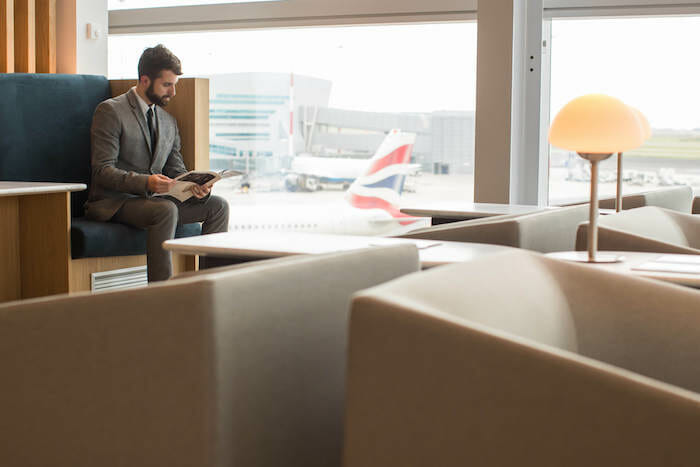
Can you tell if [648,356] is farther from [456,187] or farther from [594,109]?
[456,187]

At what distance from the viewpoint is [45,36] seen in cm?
524

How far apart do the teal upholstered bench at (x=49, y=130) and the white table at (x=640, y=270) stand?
2.80 metres

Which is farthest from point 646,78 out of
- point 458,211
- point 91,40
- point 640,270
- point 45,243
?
point 91,40

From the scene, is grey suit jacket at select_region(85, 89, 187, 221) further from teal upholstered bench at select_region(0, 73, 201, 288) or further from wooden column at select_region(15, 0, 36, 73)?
wooden column at select_region(15, 0, 36, 73)

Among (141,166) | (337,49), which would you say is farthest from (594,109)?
(337,49)

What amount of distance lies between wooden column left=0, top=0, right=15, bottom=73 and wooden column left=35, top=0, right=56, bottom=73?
28 centimetres

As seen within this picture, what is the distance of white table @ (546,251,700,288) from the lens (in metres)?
1.62

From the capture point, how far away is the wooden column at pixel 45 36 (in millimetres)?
5219

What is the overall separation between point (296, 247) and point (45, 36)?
12.9ft

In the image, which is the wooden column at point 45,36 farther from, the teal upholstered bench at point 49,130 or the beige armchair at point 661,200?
the beige armchair at point 661,200

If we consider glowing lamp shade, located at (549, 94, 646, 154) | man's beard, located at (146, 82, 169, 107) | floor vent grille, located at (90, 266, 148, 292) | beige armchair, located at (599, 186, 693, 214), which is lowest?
floor vent grille, located at (90, 266, 148, 292)

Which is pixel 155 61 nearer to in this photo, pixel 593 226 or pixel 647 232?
pixel 647 232

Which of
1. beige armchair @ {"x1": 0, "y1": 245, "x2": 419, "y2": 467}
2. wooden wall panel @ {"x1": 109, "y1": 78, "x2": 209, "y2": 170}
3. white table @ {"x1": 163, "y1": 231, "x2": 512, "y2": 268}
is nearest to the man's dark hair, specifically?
wooden wall panel @ {"x1": 109, "y1": 78, "x2": 209, "y2": 170}

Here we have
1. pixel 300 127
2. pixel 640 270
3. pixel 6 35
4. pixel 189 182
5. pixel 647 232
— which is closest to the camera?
pixel 640 270
